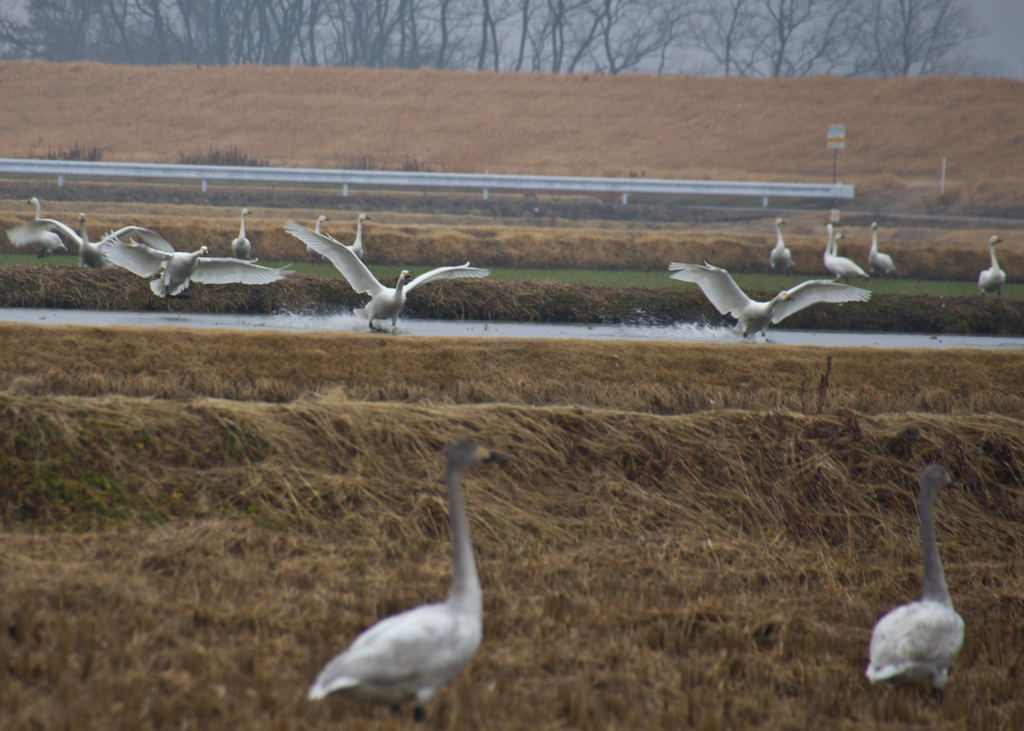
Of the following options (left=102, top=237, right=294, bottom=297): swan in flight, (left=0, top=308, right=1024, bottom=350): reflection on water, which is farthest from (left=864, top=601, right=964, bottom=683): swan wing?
(left=102, top=237, right=294, bottom=297): swan in flight

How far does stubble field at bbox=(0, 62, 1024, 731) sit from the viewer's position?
450 centimetres

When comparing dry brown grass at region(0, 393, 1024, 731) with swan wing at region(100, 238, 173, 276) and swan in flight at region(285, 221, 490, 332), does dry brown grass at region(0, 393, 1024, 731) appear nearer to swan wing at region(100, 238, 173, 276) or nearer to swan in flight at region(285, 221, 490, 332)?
swan in flight at region(285, 221, 490, 332)

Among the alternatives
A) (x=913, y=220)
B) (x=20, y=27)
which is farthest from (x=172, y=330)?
(x=20, y=27)

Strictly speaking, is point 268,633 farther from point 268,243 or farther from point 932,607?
point 268,243

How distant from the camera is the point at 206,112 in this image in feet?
145

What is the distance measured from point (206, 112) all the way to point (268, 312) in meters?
35.1

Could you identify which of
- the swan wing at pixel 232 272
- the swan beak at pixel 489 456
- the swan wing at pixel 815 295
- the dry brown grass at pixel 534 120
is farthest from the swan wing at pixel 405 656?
the dry brown grass at pixel 534 120

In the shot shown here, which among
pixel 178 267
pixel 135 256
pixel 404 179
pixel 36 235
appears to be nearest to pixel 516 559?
pixel 178 267

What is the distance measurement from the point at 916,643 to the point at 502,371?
18.0 feet

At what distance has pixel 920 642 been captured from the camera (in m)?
4.71

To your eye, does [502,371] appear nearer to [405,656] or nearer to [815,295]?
[815,295]

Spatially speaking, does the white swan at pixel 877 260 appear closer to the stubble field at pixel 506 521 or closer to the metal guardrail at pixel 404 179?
the metal guardrail at pixel 404 179

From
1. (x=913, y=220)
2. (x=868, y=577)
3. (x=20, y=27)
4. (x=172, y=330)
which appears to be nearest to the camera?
(x=868, y=577)

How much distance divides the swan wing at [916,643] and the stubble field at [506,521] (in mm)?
253
